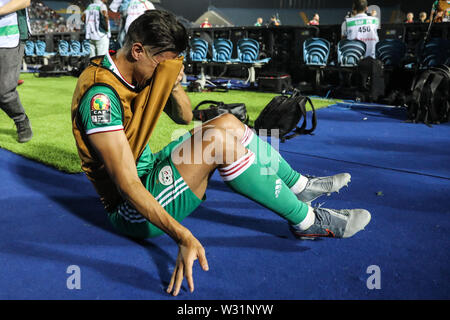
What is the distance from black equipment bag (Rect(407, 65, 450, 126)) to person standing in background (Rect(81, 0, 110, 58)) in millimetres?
5832

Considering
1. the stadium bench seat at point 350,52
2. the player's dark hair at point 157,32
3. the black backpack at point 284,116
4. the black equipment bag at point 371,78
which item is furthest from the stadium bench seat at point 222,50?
the player's dark hair at point 157,32

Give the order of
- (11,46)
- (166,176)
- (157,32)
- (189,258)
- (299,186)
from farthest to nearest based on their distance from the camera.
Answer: (11,46), (299,186), (166,176), (157,32), (189,258)

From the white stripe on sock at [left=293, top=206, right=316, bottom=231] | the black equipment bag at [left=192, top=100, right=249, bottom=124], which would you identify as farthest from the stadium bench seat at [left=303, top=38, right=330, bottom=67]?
the white stripe on sock at [left=293, top=206, right=316, bottom=231]

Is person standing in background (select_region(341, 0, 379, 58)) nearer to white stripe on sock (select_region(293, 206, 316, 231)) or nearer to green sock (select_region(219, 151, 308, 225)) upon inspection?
white stripe on sock (select_region(293, 206, 316, 231))

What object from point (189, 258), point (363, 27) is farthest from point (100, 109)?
point (363, 27)

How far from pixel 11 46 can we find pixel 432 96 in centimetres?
463

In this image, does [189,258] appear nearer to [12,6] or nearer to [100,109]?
[100,109]

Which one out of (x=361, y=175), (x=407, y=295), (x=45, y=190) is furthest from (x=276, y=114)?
(x=407, y=295)

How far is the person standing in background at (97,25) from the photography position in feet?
22.7

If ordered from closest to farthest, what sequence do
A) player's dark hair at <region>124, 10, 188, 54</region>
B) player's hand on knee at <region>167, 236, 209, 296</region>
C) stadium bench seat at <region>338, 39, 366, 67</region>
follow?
player's hand on knee at <region>167, 236, 209, 296</region> → player's dark hair at <region>124, 10, 188, 54</region> → stadium bench seat at <region>338, 39, 366, 67</region>

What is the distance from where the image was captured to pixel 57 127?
4.02 metres

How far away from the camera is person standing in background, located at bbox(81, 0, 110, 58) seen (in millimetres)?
6934
